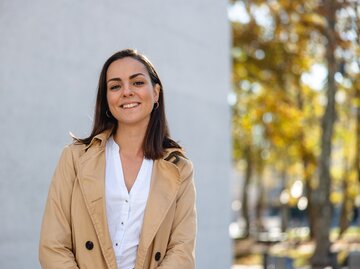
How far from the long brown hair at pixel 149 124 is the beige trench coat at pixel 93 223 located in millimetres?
122

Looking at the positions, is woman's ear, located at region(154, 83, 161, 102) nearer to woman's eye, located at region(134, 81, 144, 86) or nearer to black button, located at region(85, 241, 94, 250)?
woman's eye, located at region(134, 81, 144, 86)

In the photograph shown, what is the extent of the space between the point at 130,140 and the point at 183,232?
1.65ft

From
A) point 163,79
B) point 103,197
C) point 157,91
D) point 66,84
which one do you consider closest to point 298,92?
point 163,79

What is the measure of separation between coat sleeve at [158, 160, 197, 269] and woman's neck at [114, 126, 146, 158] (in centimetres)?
23

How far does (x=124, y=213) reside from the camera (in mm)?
3131

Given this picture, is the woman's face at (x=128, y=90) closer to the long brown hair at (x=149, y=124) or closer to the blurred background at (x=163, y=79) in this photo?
the long brown hair at (x=149, y=124)

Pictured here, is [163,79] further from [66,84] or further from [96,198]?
[96,198]

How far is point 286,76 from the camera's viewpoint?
22.2m

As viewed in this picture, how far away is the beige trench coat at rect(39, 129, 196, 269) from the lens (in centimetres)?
304

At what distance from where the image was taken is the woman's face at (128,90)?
326cm

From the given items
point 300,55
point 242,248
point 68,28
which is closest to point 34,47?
point 68,28

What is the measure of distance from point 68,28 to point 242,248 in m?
21.7

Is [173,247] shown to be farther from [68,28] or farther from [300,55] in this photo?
[300,55]

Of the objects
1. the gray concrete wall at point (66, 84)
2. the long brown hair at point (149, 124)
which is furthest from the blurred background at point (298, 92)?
the long brown hair at point (149, 124)
